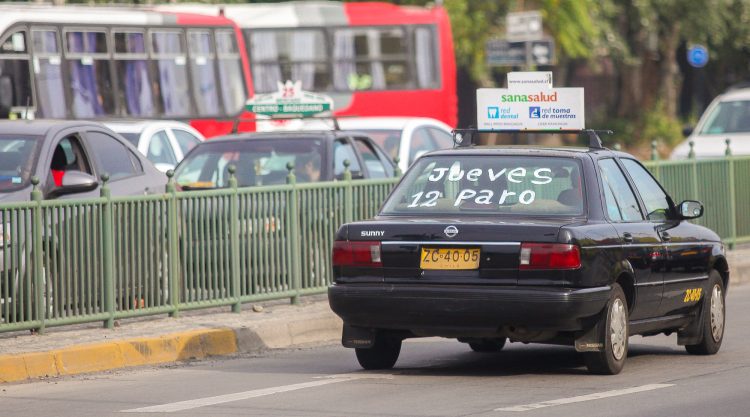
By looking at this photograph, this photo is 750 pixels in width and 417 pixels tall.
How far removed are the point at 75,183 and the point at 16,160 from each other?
23.5 inches

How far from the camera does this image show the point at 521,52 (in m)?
22.6

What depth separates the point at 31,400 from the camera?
32.8 feet

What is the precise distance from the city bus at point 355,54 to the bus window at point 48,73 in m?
5.68

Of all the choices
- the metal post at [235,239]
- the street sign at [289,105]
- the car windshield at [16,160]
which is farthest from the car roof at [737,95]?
the car windshield at [16,160]

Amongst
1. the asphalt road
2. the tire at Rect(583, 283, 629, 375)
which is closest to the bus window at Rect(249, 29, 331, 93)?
the asphalt road

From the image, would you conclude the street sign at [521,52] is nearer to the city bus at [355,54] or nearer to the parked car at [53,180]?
the parked car at [53,180]

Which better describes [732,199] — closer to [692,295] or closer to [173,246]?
[692,295]

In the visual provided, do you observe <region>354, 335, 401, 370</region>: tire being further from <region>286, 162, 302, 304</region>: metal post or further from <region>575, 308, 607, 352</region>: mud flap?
<region>286, 162, 302, 304</region>: metal post

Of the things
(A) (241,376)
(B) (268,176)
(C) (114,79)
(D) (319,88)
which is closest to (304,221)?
(B) (268,176)

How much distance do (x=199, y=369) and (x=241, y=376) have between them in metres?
0.65

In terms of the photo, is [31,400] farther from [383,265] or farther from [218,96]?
[218,96]

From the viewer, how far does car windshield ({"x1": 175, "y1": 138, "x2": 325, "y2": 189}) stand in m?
16.2

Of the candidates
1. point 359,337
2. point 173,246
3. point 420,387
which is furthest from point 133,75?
point 420,387

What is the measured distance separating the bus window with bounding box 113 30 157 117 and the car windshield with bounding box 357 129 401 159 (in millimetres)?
8382
